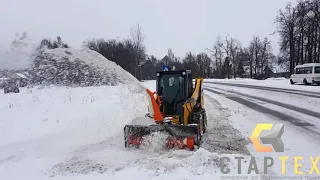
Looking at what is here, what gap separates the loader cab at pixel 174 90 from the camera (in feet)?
24.5

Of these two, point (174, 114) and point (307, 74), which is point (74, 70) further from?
point (307, 74)

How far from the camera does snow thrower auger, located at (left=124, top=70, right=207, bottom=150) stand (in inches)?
247

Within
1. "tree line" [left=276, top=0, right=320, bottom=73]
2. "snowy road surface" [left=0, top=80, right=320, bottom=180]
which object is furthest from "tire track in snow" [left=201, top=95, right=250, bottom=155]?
"tree line" [left=276, top=0, right=320, bottom=73]

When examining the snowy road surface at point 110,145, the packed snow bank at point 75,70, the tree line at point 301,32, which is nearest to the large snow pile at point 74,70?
the packed snow bank at point 75,70

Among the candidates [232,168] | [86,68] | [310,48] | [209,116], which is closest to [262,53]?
[310,48]

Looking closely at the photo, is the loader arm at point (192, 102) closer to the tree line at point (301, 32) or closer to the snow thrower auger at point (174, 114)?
the snow thrower auger at point (174, 114)

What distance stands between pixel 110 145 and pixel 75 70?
58.9 ft

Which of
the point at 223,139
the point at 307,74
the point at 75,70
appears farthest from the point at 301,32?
the point at 223,139

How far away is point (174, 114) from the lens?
748cm

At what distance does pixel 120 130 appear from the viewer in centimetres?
882

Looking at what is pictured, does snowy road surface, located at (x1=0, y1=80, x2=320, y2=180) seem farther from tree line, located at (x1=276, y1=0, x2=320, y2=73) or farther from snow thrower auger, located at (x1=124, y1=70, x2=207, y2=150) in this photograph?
tree line, located at (x1=276, y1=0, x2=320, y2=73)

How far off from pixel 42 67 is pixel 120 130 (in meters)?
17.4

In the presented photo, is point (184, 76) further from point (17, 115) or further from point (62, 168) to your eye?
point (17, 115)

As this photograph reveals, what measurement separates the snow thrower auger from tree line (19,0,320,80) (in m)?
7.60
